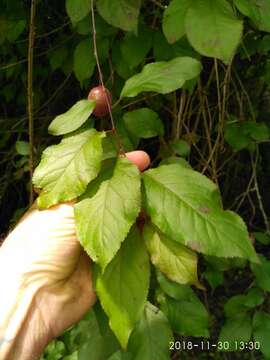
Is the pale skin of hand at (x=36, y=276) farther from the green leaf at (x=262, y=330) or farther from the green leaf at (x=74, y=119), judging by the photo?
the green leaf at (x=262, y=330)

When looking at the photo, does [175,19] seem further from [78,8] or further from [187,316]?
[187,316]

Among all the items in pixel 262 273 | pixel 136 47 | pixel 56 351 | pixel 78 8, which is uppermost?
pixel 78 8

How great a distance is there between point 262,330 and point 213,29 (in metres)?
0.77

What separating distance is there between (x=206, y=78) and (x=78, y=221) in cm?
106

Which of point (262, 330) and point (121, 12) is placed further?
point (262, 330)

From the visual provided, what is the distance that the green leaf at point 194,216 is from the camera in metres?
0.58

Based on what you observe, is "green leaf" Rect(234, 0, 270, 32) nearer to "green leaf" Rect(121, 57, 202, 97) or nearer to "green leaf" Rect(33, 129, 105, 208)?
"green leaf" Rect(121, 57, 202, 97)

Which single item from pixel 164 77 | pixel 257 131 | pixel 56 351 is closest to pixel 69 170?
pixel 164 77

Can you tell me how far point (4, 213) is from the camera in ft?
6.72

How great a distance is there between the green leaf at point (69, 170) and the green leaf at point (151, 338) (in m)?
0.32

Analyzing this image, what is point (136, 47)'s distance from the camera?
100cm

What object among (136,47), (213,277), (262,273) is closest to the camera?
(136,47)

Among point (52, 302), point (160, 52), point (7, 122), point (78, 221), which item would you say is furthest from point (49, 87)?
point (78, 221)

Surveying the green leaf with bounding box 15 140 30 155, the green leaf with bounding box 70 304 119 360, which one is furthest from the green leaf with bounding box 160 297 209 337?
the green leaf with bounding box 15 140 30 155
